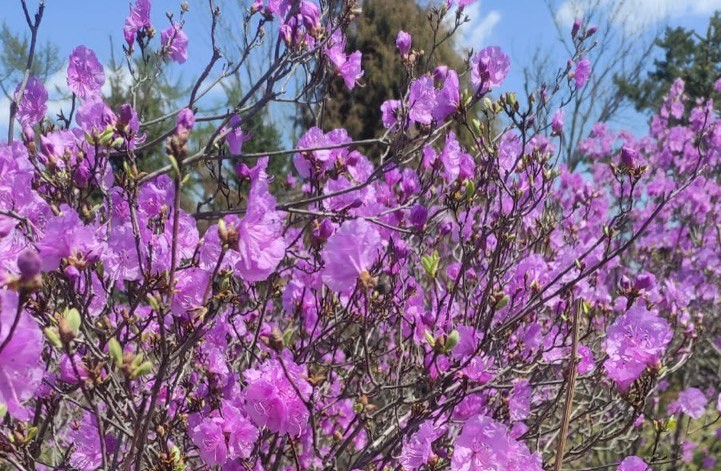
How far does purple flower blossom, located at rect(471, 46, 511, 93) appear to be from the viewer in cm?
235

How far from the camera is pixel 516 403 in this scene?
2482mm

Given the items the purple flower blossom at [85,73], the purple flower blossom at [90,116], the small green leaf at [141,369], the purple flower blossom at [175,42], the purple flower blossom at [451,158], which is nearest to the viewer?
the small green leaf at [141,369]

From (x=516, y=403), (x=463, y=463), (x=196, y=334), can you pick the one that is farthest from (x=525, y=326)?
(x=196, y=334)

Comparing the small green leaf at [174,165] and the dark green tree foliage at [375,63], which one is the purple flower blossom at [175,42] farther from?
the dark green tree foliage at [375,63]

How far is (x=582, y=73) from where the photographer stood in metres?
3.40

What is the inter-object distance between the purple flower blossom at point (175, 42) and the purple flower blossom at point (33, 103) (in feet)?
2.31

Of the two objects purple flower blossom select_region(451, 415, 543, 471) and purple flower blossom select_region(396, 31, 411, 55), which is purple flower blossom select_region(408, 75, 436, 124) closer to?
purple flower blossom select_region(396, 31, 411, 55)

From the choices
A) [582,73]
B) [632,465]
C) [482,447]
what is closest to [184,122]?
[482,447]

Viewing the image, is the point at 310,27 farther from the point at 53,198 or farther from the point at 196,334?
the point at 196,334

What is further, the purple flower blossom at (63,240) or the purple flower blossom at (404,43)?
the purple flower blossom at (404,43)

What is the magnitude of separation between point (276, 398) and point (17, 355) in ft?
2.82

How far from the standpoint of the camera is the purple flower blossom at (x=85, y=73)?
8.03 ft

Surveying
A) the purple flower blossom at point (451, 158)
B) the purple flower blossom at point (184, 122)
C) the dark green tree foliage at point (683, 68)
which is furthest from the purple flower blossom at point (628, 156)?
the dark green tree foliage at point (683, 68)

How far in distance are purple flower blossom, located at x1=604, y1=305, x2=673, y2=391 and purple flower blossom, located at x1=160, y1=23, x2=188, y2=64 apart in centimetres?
223
